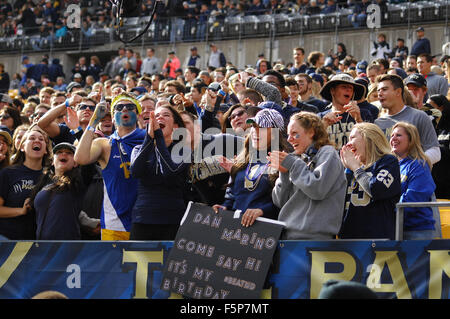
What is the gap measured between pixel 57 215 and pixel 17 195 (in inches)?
24.7

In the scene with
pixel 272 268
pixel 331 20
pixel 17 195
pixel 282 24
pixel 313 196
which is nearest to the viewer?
pixel 313 196

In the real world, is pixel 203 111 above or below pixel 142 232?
above

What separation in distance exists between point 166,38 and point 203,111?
18.2 m

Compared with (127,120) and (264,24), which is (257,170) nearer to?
(127,120)

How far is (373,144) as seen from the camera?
6.15 m

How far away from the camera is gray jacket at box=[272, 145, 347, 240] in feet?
18.7

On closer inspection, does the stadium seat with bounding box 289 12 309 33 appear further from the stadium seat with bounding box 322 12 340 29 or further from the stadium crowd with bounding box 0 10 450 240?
the stadium crowd with bounding box 0 10 450 240

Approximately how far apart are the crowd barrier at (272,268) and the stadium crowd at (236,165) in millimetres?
242

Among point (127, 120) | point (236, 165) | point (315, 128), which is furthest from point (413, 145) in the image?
point (127, 120)

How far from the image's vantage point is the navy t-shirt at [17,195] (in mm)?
7398

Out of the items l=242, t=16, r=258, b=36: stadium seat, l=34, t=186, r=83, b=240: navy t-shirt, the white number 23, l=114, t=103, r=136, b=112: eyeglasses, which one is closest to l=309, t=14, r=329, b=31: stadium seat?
l=242, t=16, r=258, b=36: stadium seat

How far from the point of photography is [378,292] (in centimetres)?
553
